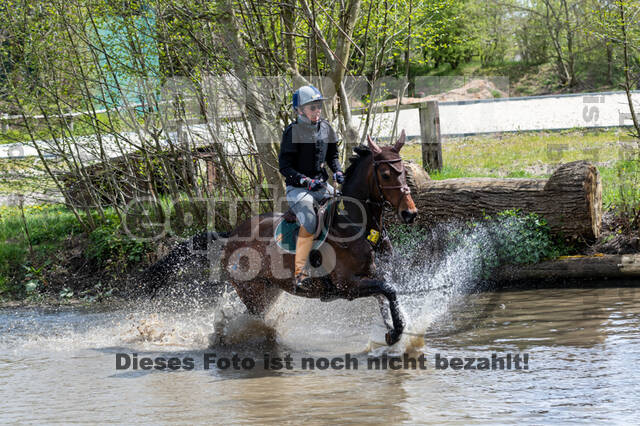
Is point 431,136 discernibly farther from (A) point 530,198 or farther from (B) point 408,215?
(B) point 408,215

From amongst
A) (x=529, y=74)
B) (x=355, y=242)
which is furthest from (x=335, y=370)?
(x=529, y=74)

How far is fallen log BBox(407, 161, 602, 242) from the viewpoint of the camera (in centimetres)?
945

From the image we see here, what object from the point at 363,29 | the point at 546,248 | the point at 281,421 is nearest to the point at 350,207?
the point at 281,421

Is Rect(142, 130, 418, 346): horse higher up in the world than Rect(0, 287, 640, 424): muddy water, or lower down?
higher up

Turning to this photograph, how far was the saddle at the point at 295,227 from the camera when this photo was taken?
22.3 ft

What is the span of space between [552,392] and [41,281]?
31.7ft

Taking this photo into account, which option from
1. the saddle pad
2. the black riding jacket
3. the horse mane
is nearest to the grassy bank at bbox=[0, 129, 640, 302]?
the horse mane

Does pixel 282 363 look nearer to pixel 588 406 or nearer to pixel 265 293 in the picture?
pixel 265 293

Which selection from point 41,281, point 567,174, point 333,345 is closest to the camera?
point 333,345

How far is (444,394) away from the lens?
5.47m

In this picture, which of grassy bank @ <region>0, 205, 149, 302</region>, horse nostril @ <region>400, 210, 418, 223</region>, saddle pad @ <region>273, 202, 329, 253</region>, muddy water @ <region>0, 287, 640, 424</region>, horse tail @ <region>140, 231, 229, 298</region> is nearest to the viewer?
muddy water @ <region>0, 287, 640, 424</region>

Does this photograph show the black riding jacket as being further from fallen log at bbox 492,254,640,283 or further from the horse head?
fallen log at bbox 492,254,640,283

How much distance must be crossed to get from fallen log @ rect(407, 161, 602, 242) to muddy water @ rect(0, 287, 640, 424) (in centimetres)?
110

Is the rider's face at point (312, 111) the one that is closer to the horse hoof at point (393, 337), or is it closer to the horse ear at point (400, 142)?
the horse ear at point (400, 142)
